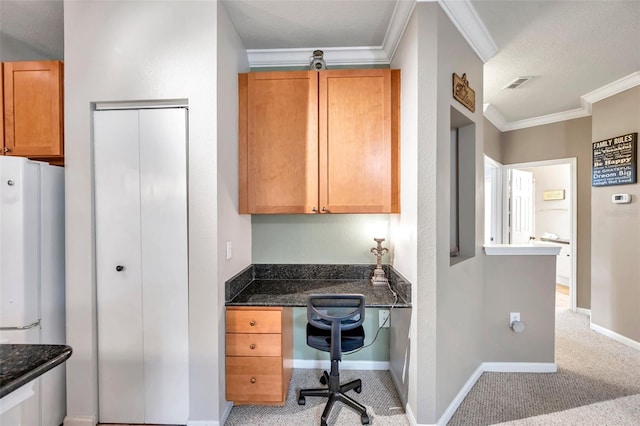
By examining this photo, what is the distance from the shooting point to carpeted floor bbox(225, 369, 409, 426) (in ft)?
6.00

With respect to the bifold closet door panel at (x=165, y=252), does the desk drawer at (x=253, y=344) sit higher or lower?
lower

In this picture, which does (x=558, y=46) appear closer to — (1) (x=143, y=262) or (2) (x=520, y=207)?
(2) (x=520, y=207)

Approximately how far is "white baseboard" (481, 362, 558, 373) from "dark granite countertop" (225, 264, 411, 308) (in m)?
1.21

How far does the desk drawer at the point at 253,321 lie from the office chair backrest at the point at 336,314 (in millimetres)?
228

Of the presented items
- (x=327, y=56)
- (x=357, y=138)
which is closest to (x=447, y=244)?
(x=357, y=138)

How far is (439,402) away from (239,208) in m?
1.82

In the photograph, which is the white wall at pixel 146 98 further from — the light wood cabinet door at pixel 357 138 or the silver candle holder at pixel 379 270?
the silver candle holder at pixel 379 270

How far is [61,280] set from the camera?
1.82 metres

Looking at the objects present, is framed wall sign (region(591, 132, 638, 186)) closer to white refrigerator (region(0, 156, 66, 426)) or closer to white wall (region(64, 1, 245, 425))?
white wall (region(64, 1, 245, 425))

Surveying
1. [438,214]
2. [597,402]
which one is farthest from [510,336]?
[438,214]

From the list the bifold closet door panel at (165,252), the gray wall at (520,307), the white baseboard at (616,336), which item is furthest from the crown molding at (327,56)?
the white baseboard at (616,336)

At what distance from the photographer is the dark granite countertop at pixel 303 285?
1851 millimetres

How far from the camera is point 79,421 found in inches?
69.1

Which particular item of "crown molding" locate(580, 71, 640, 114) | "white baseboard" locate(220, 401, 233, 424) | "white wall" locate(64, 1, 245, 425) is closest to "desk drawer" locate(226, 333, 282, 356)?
"white wall" locate(64, 1, 245, 425)
